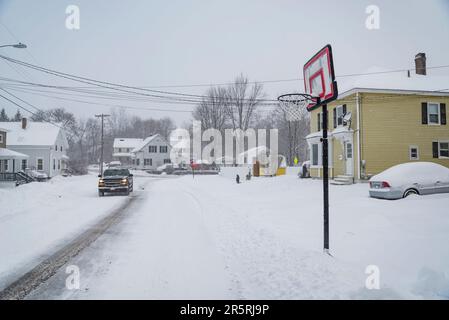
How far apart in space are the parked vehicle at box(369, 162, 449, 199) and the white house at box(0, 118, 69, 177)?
1712 inches

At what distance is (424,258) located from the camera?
17.2 feet

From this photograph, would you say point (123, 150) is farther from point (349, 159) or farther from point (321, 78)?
point (321, 78)

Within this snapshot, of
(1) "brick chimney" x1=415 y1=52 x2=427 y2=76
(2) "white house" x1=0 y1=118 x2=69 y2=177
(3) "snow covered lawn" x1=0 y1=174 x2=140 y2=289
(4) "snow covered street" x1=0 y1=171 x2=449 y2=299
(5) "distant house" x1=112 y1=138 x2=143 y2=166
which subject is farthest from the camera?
(5) "distant house" x1=112 y1=138 x2=143 y2=166

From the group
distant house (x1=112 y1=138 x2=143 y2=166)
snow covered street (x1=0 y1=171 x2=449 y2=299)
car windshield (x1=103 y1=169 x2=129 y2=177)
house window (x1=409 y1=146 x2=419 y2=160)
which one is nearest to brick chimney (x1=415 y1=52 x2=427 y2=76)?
house window (x1=409 y1=146 x2=419 y2=160)

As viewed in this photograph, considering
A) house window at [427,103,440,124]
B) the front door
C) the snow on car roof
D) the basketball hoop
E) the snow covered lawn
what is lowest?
the snow covered lawn

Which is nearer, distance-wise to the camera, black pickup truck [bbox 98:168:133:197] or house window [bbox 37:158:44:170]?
black pickup truck [bbox 98:168:133:197]

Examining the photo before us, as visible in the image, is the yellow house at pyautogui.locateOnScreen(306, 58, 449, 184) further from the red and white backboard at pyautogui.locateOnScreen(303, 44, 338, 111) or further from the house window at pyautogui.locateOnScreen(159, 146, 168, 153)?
the house window at pyautogui.locateOnScreen(159, 146, 168, 153)

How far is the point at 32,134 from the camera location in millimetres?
43312

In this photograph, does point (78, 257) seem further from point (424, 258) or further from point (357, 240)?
point (424, 258)

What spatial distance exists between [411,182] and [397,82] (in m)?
11.4

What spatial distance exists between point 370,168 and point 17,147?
150 ft

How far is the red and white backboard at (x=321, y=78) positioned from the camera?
5.64 metres

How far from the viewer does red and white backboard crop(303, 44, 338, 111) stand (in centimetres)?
564
